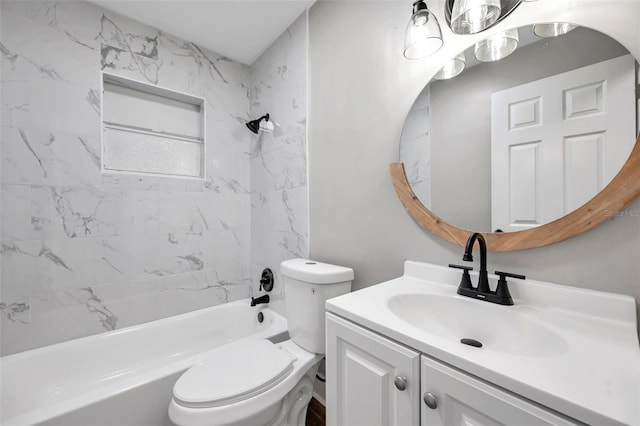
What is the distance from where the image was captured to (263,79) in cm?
216

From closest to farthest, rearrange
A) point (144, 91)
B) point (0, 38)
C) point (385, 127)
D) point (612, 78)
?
point (612, 78)
point (385, 127)
point (0, 38)
point (144, 91)

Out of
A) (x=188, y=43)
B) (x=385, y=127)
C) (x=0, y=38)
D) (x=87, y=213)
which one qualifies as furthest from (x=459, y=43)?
(x=0, y=38)

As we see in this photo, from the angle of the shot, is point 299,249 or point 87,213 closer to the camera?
point 87,213

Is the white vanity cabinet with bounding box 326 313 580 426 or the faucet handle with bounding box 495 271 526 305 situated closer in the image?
the white vanity cabinet with bounding box 326 313 580 426

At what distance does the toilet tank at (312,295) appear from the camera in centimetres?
129

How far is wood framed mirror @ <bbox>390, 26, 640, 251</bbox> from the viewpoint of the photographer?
717 mm

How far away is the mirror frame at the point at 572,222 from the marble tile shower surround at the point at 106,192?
3.10 feet

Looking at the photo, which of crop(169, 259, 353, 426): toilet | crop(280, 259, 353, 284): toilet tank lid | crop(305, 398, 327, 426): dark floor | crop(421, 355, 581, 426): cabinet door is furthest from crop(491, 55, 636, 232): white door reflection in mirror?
crop(305, 398, 327, 426): dark floor

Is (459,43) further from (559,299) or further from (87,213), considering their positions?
(87,213)

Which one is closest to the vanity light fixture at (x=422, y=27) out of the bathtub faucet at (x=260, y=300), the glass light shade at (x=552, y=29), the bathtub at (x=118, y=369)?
the glass light shade at (x=552, y=29)

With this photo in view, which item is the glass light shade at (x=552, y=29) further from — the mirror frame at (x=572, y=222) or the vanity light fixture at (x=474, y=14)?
the mirror frame at (x=572, y=222)

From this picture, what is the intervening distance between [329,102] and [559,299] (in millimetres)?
1361

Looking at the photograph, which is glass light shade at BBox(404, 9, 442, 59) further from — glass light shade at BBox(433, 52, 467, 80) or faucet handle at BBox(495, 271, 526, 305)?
faucet handle at BBox(495, 271, 526, 305)

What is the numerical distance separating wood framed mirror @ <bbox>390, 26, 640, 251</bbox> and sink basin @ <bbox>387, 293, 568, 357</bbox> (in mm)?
220
